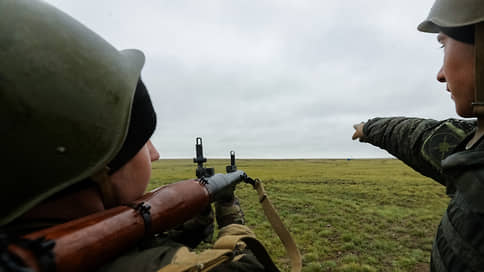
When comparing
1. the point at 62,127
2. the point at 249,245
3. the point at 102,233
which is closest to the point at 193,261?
the point at 102,233

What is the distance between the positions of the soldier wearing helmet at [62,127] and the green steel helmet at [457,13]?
6.44 feet

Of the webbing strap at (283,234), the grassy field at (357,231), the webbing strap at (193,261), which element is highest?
the webbing strap at (193,261)

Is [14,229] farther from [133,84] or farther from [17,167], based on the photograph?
[133,84]

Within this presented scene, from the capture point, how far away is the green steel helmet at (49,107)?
3.80 ft

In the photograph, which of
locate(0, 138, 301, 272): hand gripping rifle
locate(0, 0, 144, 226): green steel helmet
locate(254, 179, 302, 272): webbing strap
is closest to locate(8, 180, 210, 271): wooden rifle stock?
locate(0, 138, 301, 272): hand gripping rifle

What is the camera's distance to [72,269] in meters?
1.02

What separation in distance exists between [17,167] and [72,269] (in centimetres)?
56

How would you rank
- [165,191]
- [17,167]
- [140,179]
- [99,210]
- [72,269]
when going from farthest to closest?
[165,191] → [140,179] → [99,210] → [17,167] → [72,269]

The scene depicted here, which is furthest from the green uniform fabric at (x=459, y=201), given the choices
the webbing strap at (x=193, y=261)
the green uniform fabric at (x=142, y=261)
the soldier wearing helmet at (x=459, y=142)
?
the green uniform fabric at (x=142, y=261)

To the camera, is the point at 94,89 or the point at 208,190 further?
the point at 208,190

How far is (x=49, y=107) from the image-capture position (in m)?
1.21

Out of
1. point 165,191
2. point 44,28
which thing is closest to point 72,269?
point 165,191

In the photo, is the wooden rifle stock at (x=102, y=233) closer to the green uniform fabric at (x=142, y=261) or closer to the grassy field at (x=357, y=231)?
the green uniform fabric at (x=142, y=261)

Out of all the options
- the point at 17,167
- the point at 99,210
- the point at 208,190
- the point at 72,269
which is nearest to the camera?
the point at 72,269
